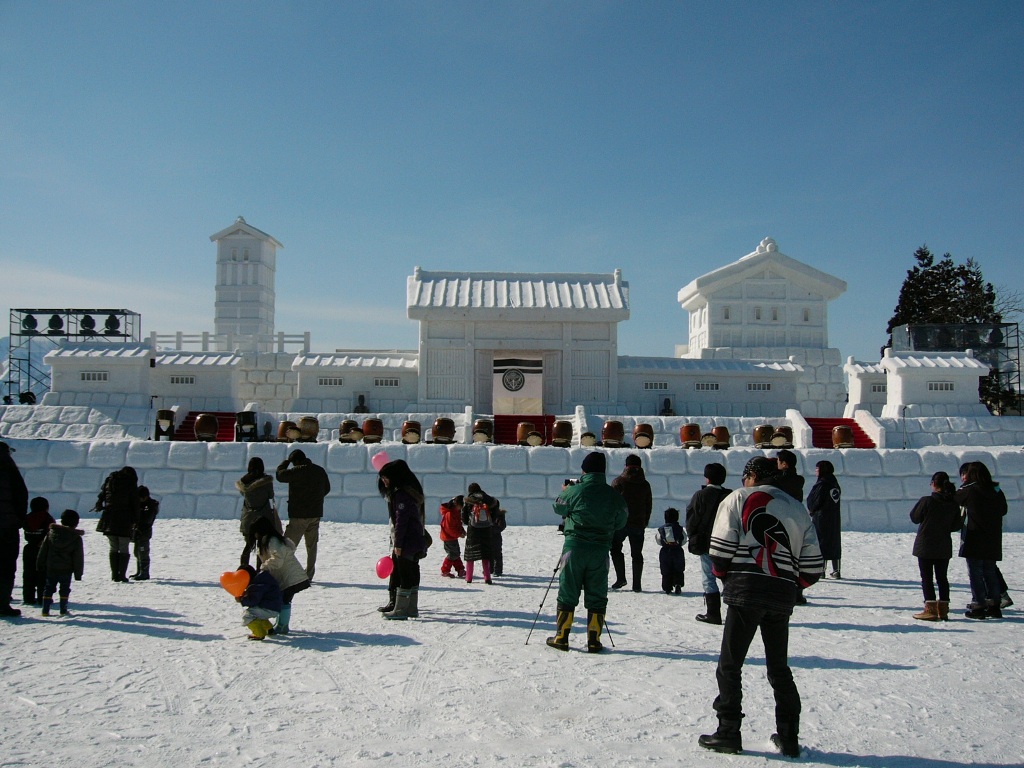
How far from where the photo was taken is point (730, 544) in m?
5.07

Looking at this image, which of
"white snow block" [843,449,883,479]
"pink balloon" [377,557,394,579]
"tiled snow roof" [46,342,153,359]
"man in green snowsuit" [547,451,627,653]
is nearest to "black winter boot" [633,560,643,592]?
"man in green snowsuit" [547,451,627,653]

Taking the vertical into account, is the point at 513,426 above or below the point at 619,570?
above

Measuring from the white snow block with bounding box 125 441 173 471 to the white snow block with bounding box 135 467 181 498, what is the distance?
0.12 metres

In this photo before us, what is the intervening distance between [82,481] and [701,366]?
1798 cm

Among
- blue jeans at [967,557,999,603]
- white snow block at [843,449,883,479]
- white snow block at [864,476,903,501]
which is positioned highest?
white snow block at [843,449,883,479]

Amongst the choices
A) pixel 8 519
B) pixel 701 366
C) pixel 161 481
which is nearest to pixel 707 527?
pixel 8 519

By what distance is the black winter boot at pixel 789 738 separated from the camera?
483 centimetres

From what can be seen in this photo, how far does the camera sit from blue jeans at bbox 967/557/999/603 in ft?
26.9

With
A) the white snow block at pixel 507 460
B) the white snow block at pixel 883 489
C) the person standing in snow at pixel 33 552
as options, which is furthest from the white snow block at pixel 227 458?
the white snow block at pixel 883 489

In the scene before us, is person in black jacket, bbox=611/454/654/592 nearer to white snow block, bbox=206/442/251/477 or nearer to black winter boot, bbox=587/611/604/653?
black winter boot, bbox=587/611/604/653

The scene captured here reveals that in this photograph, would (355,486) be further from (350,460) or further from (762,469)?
(762,469)

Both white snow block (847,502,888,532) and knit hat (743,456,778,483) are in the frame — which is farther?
white snow block (847,502,888,532)

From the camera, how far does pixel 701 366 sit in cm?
2730

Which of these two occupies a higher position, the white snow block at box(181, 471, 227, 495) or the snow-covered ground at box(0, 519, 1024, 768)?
the white snow block at box(181, 471, 227, 495)
